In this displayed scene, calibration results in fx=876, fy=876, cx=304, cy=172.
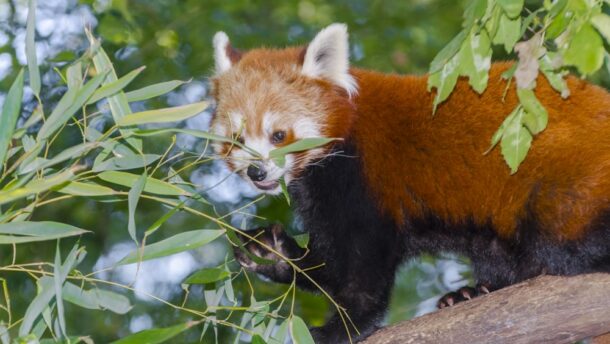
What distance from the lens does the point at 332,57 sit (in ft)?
12.6

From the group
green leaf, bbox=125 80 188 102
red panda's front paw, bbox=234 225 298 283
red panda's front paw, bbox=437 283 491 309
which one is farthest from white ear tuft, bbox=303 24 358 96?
green leaf, bbox=125 80 188 102

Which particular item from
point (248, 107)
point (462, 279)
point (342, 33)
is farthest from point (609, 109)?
point (462, 279)

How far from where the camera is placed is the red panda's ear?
4090 mm

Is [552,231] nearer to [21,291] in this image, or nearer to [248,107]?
[248,107]

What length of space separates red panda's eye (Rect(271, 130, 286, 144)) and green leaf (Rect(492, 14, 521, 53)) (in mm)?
1671

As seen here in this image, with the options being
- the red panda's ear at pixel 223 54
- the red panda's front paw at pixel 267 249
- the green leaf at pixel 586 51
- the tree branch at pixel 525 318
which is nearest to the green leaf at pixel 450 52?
the green leaf at pixel 586 51

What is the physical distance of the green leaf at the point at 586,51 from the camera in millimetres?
2051

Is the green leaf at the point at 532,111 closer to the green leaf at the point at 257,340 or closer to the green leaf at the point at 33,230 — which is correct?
the green leaf at the point at 257,340

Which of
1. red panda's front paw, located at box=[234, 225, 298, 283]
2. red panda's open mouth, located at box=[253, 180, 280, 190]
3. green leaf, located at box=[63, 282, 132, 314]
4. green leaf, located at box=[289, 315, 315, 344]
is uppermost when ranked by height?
green leaf, located at box=[63, 282, 132, 314]

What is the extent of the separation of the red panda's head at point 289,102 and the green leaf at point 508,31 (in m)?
1.57

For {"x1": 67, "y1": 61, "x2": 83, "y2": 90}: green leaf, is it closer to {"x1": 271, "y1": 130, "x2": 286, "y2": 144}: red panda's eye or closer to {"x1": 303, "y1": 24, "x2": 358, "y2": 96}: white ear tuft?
{"x1": 271, "y1": 130, "x2": 286, "y2": 144}: red panda's eye

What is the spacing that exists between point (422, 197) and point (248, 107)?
2.80 feet

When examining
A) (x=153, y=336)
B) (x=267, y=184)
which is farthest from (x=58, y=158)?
(x=267, y=184)

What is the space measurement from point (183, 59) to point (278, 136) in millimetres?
2466
